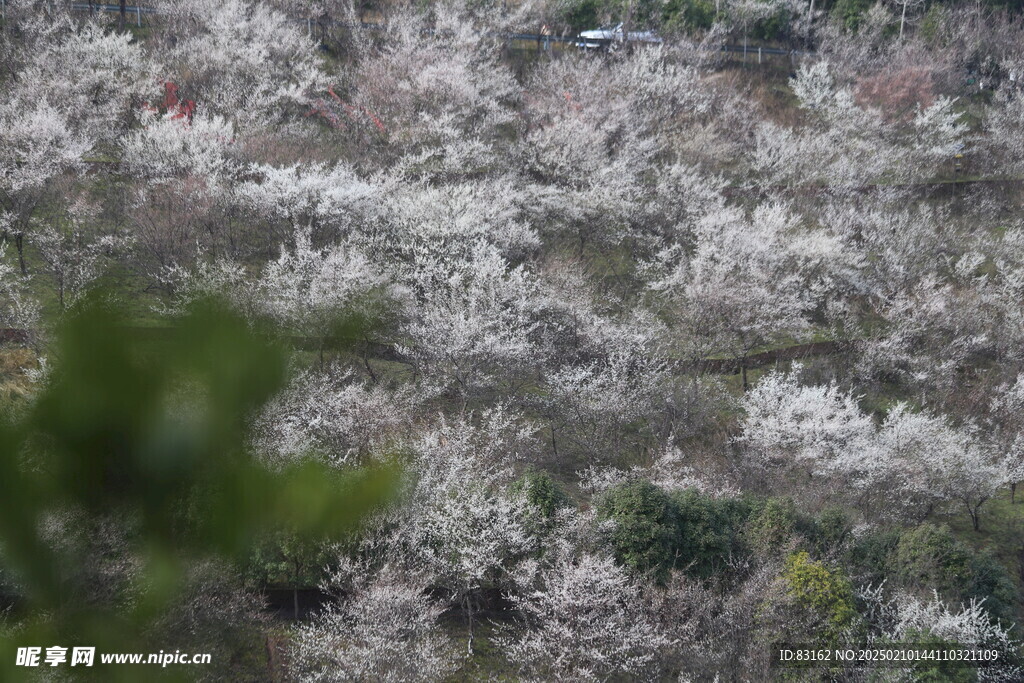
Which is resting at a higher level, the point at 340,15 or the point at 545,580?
the point at 340,15

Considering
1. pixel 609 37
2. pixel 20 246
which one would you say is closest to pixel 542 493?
pixel 20 246

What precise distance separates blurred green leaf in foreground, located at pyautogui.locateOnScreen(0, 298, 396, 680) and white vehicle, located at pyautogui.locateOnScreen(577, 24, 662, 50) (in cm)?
3637

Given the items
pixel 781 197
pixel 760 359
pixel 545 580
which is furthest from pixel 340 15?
pixel 545 580

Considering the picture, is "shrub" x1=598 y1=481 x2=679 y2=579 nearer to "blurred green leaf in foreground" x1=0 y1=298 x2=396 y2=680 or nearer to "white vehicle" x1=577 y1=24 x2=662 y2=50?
"blurred green leaf in foreground" x1=0 y1=298 x2=396 y2=680

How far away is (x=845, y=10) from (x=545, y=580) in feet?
114

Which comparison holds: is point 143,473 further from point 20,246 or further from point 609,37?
point 609,37

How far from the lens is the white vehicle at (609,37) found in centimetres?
3534

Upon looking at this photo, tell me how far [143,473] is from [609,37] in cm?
3707

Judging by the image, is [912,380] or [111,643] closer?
[111,643]

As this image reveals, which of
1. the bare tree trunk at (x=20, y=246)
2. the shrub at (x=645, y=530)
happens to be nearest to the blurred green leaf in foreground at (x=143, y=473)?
the shrub at (x=645, y=530)

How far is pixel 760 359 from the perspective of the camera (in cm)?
2392

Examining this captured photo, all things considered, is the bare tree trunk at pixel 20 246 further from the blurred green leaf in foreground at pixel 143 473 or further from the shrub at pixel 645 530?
the blurred green leaf in foreground at pixel 143 473

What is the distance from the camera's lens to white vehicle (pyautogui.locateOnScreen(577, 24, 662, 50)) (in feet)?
116

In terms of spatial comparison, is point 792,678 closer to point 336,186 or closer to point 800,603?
point 800,603
